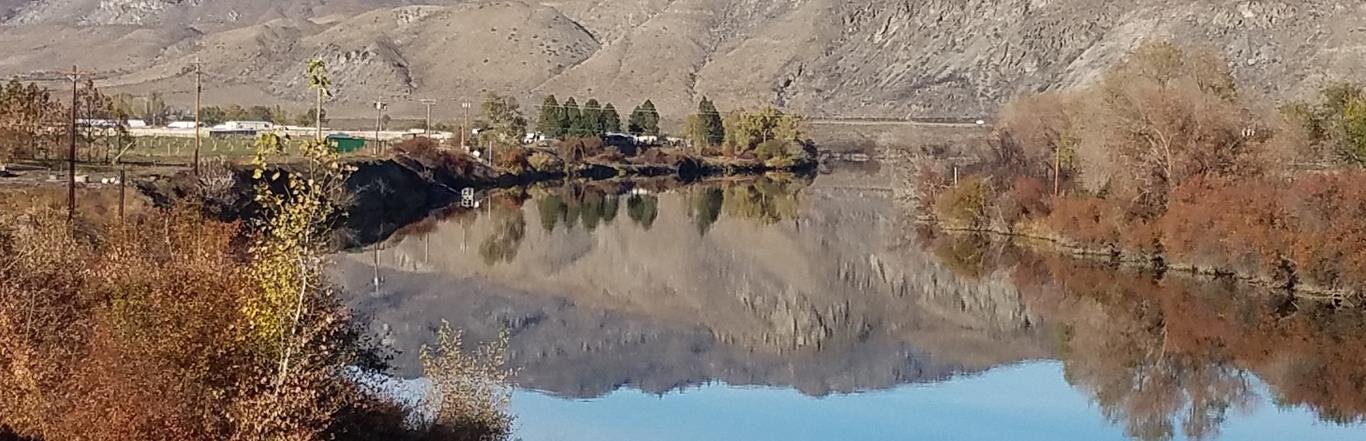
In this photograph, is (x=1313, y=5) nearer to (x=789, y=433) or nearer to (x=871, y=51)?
(x=871, y=51)

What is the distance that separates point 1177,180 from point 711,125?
200 feet

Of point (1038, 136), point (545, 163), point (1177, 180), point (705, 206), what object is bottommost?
point (705, 206)

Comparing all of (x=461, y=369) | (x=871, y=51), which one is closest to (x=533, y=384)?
(x=461, y=369)

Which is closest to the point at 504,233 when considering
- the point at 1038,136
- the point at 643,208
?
the point at 643,208

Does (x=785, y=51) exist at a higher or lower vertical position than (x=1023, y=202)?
higher

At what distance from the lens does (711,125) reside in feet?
326

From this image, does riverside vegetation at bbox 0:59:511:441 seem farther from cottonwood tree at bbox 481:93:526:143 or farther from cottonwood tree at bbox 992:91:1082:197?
cottonwood tree at bbox 481:93:526:143

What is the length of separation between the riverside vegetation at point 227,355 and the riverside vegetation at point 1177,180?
76.5 ft

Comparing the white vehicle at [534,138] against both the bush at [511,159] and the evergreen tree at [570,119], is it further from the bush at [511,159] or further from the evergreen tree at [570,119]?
the bush at [511,159]

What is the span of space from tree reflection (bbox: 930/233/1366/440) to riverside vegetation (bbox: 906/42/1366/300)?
3.35ft

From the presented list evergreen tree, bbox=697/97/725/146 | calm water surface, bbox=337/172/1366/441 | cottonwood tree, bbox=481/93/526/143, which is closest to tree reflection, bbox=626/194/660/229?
calm water surface, bbox=337/172/1366/441

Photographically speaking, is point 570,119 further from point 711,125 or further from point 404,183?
point 404,183

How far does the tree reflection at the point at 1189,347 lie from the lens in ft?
74.0

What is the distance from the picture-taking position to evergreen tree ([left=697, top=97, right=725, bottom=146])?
98.1 metres
